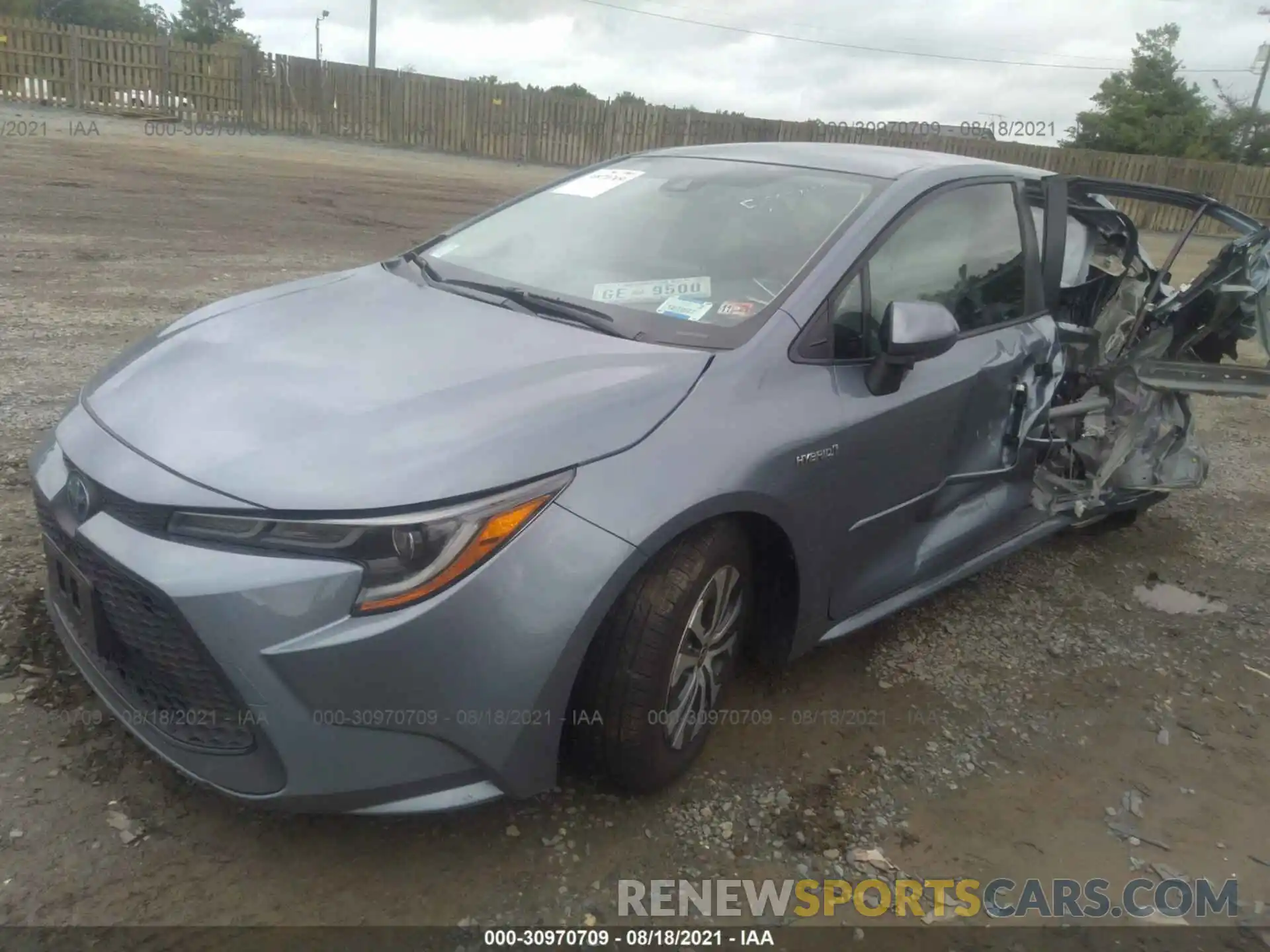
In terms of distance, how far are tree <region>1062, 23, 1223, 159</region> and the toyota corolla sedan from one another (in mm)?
35860

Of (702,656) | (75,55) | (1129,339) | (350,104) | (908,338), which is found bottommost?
(702,656)

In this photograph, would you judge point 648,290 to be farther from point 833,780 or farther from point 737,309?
point 833,780

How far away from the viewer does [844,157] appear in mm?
3506

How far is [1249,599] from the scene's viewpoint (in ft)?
14.1

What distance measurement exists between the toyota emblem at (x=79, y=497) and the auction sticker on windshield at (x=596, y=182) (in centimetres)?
205

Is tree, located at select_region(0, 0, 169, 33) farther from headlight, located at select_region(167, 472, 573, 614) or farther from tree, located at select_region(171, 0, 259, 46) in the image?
headlight, located at select_region(167, 472, 573, 614)

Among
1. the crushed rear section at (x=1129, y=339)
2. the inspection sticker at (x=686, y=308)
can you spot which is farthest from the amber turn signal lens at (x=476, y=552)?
the crushed rear section at (x=1129, y=339)

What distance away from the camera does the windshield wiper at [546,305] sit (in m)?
2.77

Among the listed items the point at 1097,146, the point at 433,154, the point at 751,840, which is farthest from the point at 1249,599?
the point at 1097,146

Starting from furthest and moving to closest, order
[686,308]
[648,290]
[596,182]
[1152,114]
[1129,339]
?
1. [1152,114]
2. [1129,339]
3. [596,182]
4. [648,290]
5. [686,308]

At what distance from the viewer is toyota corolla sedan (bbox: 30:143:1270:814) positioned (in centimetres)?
198

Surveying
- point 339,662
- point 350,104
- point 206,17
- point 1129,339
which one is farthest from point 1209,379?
point 206,17

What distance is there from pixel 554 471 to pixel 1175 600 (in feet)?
11.1

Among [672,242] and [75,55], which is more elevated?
[75,55]
